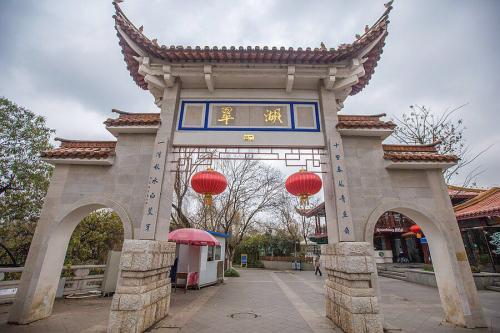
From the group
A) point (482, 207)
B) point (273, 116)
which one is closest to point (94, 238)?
point (273, 116)

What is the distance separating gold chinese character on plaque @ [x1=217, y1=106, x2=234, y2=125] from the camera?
5820 mm

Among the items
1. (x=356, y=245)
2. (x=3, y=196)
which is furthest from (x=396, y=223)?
(x=3, y=196)

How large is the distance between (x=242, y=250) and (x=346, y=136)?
22.9 metres

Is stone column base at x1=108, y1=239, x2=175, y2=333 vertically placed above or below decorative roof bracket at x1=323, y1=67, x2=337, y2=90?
below

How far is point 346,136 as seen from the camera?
227 inches

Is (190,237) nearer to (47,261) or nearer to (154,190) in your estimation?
(47,261)

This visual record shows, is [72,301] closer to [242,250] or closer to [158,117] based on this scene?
[158,117]

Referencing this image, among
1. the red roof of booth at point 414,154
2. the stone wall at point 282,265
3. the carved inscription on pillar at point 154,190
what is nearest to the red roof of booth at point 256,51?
the carved inscription on pillar at point 154,190

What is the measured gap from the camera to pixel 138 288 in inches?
167

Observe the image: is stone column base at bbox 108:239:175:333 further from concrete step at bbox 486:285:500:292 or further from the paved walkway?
concrete step at bbox 486:285:500:292

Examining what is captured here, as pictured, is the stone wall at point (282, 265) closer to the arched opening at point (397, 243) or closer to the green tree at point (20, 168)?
the arched opening at point (397, 243)

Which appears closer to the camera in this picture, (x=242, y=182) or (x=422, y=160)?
(x=422, y=160)

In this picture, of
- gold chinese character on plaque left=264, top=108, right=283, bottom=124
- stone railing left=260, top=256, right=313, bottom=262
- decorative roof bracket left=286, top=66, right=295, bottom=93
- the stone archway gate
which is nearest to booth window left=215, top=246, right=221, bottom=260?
the stone archway gate

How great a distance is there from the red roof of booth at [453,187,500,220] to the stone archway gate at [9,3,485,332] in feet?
21.5
